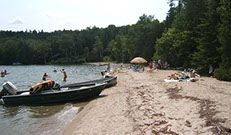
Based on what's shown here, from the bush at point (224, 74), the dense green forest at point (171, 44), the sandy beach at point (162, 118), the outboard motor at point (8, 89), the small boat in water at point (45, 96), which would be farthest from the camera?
the dense green forest at point (171, 44)

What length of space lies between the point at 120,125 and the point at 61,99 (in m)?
6.87

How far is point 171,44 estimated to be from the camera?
3231 centimetres

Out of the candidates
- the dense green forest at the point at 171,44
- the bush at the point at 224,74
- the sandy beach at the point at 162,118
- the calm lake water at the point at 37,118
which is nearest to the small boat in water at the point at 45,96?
the calm lake water at the point at 37,118

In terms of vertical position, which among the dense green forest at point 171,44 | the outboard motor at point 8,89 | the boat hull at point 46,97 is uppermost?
the dense green forest at point 171,44

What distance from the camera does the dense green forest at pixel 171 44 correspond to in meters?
16.8

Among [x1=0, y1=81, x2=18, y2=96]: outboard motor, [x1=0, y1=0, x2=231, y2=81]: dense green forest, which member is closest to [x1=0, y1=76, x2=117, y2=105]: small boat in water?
[x1=0, y1=81, x2=18, y2=96]: outboard motor

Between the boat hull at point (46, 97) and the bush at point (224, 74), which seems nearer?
the boat hull at point (46, 97)

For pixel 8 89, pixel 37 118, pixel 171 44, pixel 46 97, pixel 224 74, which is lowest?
pixel 37 118

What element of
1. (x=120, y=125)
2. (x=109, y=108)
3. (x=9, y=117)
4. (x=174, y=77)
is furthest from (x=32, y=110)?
(x=174, y=77)

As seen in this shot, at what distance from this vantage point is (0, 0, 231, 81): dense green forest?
55.0 ft

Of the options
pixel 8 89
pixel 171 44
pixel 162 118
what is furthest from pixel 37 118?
pixel 171 44

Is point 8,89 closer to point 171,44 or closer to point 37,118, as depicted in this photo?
point 37,118

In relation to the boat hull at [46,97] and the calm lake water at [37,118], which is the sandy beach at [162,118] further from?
Result: the boat hull at [46,97]

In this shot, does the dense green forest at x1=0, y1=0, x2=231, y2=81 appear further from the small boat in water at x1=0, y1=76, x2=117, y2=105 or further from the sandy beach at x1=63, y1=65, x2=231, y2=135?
the small boat in water at x1=0, y1=76, x2=117, y2=105
